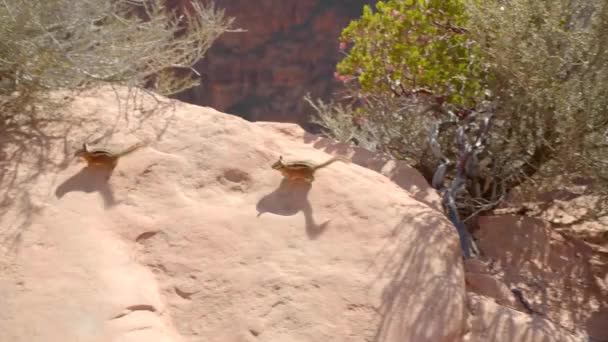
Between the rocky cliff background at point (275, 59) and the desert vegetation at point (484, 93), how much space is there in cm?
1065

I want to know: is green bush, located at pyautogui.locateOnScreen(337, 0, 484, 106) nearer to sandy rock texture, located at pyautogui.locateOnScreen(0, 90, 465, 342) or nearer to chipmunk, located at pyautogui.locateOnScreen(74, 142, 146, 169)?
sandy rock texture, located at pyautogui.locateOnScreen(0, 90, 465, 342)

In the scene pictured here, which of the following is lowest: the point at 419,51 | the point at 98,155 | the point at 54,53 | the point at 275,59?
the point at 98,155

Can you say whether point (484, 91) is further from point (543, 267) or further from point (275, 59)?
point (275, 59)

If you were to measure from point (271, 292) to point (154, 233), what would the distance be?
0.60m

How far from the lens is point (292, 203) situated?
132 inches

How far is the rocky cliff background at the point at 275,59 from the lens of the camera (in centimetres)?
1645

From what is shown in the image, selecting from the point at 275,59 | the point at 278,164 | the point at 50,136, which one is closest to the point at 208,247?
the point at 278,164

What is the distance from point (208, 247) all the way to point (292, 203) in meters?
0.46

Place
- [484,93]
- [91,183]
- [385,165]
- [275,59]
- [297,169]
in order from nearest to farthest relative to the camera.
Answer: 1. [91,183]
2. [297,169]
3. [385,165]
4. [484,93]
5. [275,59]

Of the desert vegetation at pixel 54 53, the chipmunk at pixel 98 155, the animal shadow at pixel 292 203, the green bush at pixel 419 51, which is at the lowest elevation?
the animal shadow at pixel 292 203

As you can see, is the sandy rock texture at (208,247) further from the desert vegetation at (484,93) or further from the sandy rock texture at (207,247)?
the desert vegetation at (484,93)

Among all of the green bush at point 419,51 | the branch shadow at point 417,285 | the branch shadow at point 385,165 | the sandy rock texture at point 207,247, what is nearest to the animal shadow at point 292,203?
the sandy rock texture at point 207,247

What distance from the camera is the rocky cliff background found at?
54.0ft

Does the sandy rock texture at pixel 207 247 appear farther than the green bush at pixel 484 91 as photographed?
No
